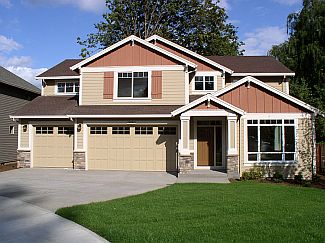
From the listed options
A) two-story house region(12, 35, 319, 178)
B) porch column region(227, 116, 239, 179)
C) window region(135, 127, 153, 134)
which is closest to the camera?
porch column region(227, 116, 239, 179)

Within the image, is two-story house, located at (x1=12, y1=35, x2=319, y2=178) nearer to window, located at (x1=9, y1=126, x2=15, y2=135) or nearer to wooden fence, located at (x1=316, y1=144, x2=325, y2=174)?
wooden fence, located at (x1=316, y1=144, x2=325, y2=174)

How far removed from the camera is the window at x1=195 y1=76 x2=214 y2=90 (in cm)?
2134

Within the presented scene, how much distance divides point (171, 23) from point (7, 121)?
2017cm

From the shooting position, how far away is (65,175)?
16.9 metres

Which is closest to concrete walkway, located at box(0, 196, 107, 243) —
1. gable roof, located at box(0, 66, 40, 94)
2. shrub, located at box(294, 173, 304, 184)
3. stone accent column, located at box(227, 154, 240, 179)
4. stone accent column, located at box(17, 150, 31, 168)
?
stone accent column, located at box(227, 154, 240, 179)

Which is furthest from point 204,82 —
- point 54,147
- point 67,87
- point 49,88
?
point 49,88

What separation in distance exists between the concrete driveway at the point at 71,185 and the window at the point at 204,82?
6.20 meters

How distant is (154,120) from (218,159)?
3786mm

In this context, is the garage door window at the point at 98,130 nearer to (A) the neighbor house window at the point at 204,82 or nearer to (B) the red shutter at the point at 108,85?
(B) the red shutter at the point at 108,85

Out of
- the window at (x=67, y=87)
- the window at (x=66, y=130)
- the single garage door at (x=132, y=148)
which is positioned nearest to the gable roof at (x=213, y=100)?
the single garage door at (x=132, y=148)

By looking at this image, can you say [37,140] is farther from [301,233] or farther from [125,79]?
[301,233]

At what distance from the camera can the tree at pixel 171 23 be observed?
36.0m

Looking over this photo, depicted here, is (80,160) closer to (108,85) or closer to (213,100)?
(108,85)

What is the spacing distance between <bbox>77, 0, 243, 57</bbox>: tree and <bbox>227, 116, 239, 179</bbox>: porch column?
20.7 m
